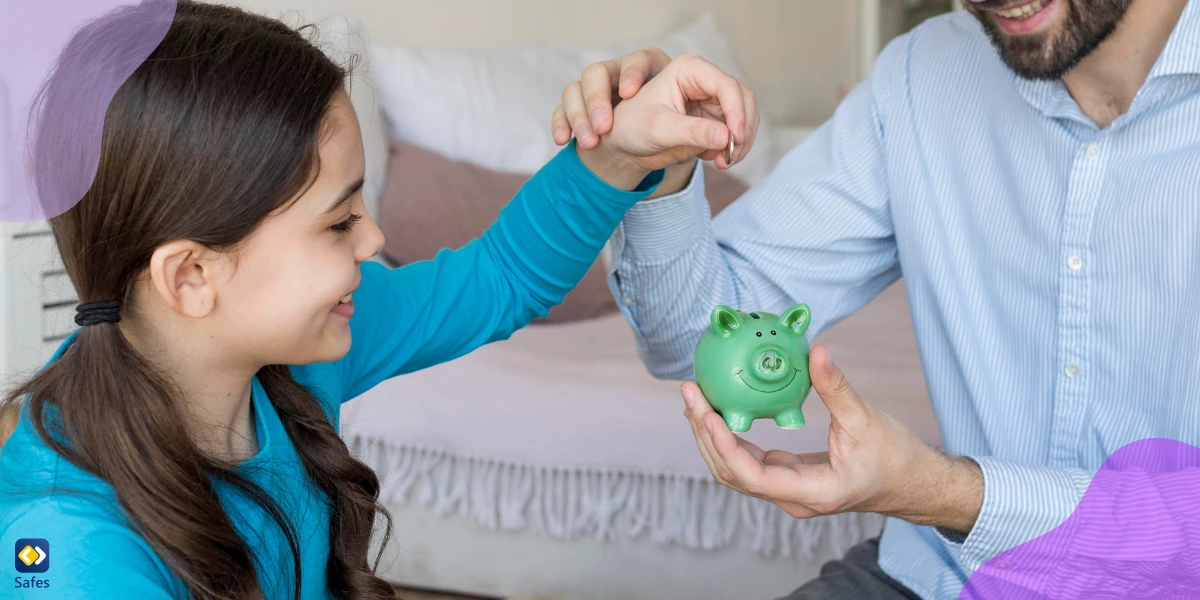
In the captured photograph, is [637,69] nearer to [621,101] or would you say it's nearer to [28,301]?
[621,101]

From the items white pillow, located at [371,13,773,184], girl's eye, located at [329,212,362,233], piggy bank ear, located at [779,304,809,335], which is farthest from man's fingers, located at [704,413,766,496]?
white pillow, located at [371,13,773,184]

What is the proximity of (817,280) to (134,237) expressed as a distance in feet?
2.46

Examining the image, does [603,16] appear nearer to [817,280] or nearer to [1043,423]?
[817,280]

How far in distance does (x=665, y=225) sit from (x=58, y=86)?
→ 0.57 metres

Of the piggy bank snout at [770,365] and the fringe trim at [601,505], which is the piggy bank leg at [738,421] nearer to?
the piggy bank snout at [770,365]

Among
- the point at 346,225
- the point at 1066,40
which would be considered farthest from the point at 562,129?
the point at 1066,40

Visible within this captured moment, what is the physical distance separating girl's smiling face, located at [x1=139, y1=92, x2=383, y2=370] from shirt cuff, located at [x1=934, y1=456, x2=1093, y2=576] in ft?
1.82

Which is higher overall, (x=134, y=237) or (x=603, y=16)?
(x=134, y=237)

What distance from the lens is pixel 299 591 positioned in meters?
0.88

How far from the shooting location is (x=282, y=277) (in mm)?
831

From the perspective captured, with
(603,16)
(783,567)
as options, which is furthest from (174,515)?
(603,16)

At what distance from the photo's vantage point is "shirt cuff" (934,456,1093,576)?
3.04 feet

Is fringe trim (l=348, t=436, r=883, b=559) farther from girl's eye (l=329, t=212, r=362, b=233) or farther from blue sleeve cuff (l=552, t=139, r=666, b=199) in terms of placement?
girl's eye (l=329, t=212, r=362, b=233)

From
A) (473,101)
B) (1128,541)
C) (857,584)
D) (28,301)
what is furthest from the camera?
(473,101)
